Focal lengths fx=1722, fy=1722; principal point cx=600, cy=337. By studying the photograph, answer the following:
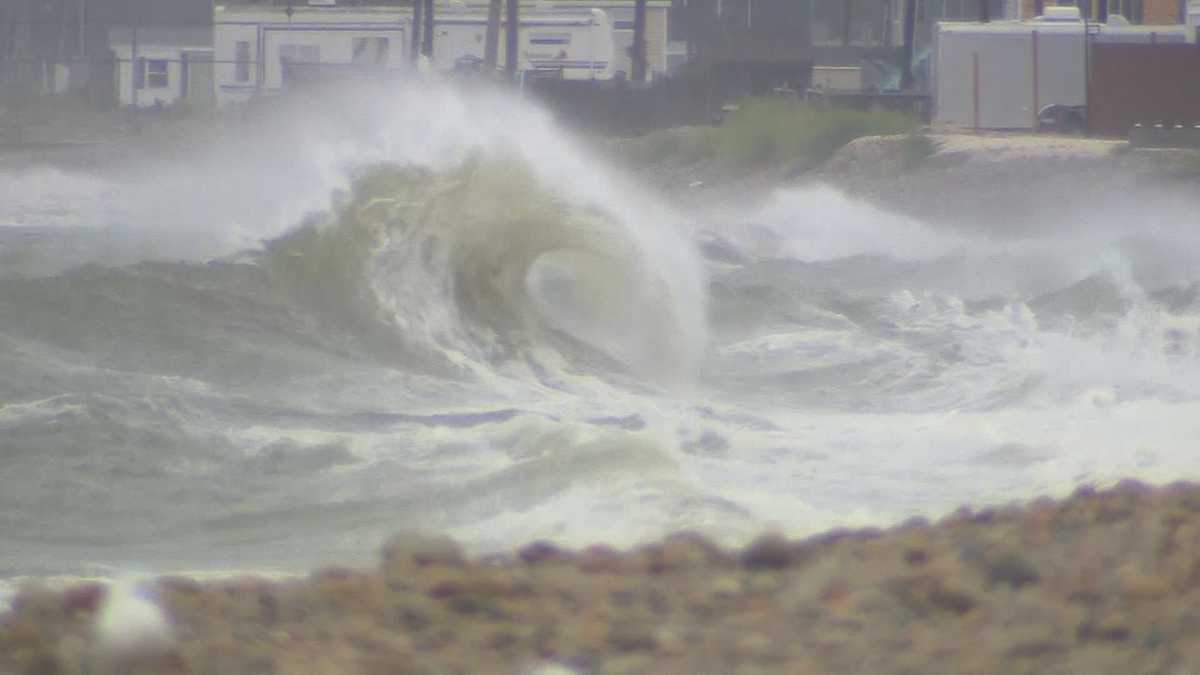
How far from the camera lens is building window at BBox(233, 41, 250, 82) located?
55062 mm

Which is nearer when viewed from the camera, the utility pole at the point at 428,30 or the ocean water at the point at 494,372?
the ocean water at the point at 494,372

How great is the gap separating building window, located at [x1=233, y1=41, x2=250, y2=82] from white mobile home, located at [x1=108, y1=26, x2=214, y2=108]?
90cm

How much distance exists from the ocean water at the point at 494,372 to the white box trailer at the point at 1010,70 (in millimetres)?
14709

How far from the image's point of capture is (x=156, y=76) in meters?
58.0

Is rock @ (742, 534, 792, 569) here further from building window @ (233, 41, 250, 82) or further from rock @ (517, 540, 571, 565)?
building window @ (233, 41, 250, 82)

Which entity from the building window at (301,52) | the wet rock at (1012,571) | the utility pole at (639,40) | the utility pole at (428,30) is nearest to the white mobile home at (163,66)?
the building window at (301,52)

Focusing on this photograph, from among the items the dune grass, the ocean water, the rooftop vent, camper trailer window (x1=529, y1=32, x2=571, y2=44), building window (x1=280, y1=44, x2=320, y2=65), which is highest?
camper trailer window (x1=529, y1=32, x2=571, y2=44)

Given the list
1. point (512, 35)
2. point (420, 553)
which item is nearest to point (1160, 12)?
point (512, 35)

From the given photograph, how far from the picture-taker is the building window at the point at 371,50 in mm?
55188

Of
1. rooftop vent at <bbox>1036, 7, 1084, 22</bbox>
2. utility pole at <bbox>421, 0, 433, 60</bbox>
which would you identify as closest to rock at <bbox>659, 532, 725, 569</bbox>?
rooftop vent at <bbox>1036, 7, 1084, 22</bbox>

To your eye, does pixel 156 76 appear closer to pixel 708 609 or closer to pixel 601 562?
pixel 601 562

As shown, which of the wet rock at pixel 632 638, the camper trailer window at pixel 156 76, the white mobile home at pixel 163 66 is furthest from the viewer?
the camper trailer window at pixel 156 76

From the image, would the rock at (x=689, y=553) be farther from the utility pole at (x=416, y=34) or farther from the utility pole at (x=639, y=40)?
the utility pole at (x=639, y=40)

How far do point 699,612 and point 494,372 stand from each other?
8.72 m
